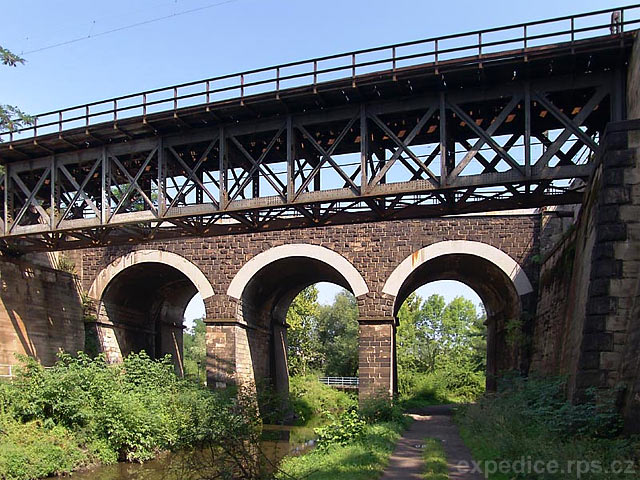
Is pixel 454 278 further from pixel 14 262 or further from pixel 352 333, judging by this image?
pixel 352 333

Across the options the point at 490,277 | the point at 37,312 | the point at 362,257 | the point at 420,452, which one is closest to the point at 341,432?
the point at 420,452

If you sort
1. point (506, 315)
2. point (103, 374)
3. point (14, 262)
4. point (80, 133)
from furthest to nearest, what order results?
point (506, 315) → point (14, 262) → point (103, 374) → point (80, 133)

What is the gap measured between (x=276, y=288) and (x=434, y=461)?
14.2m

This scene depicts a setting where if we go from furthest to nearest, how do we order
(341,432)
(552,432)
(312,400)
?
(312,400), (341,432), (552,432)

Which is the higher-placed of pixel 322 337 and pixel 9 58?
pixel 9 58

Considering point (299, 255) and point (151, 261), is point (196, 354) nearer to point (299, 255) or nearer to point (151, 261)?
point (151, 261)

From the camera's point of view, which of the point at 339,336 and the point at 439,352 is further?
the point at 439,352

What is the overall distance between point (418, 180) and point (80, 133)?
27.2 ft

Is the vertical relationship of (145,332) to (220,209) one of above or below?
below

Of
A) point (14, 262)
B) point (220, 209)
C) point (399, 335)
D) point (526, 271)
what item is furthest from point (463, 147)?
point (399, 335)

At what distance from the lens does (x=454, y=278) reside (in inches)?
993

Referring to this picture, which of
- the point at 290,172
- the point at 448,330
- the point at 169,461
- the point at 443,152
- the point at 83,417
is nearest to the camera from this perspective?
the point at 443,152

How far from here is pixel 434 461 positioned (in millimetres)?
10711

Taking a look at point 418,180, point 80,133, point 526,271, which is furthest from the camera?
point 526,271
